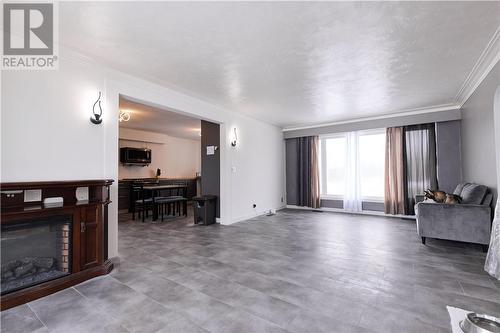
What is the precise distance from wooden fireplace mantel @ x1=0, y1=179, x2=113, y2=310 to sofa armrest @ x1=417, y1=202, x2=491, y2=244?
173 inches

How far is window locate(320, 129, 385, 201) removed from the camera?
6078mm

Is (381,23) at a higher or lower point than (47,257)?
higher

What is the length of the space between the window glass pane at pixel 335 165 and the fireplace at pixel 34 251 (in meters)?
6.12

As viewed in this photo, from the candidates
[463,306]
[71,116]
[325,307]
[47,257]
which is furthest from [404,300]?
[71,116]

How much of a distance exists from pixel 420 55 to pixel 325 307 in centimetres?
306

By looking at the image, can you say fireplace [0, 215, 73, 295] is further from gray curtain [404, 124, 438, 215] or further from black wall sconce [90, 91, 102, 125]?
gray curtain [404, 124, 438, 215]

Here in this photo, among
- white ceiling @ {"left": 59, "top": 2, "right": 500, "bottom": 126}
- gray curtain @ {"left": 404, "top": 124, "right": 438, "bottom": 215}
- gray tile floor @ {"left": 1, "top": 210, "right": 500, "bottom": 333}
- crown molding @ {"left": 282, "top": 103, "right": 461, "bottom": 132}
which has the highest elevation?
white ceiling @ {"left": 59, "top": 2, "right": 500, "bottom": 126}

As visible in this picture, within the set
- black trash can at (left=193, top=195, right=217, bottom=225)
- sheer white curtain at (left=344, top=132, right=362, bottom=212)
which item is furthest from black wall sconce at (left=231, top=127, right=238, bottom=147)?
sheer white curtain at (left=344, top=132, right=362, bottom=212)

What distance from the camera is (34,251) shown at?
2.25m

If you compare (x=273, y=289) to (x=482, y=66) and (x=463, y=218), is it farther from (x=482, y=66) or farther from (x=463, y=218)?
(x=482, y=66)

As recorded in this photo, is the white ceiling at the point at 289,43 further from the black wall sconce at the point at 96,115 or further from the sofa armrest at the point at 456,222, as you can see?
the sofa armrest at the point at 456,222

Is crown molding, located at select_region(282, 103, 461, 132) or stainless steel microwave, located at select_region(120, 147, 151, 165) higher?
crown molding, located at select_region(282, 103, 461, 132)

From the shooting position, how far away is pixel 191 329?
169 centimetres

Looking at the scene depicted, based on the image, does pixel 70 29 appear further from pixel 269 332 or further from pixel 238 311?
pixel 269 332
